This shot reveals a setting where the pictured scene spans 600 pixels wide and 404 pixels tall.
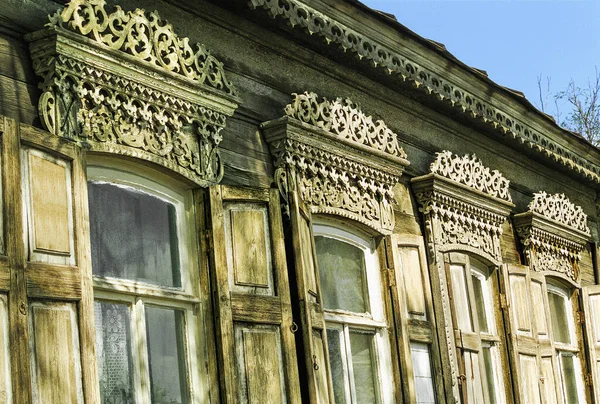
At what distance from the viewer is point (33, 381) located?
4180 millimetres

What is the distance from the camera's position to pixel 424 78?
25.7ft

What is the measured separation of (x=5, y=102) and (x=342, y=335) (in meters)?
2.77

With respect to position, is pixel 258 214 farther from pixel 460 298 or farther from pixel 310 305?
pixel 460 298

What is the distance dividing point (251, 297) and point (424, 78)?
2924mm

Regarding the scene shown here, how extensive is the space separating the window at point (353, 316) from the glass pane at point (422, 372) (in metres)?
0.33

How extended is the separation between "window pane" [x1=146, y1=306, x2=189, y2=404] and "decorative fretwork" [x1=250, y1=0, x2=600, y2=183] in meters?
1.90

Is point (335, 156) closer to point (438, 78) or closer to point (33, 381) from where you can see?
point (438, 78)

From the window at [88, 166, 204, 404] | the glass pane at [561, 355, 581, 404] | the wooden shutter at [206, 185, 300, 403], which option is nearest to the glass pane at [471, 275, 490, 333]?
the glass pane at [561, 355, 581, 404]

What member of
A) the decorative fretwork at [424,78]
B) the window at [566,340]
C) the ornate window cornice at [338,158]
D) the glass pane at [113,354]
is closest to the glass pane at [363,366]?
the ornate window cornice at [338,158]

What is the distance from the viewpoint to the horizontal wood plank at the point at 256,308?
5.45 m

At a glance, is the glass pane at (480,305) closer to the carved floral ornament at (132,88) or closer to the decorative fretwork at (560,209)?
the decorative fretwork at (560,209)

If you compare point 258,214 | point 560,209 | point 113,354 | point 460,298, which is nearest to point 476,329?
point 460,298

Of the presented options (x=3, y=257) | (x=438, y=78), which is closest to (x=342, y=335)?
(x=438, y=78)

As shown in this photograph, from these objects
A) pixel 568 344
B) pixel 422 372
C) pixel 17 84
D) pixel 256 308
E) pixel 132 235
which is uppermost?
pixel 17 84
